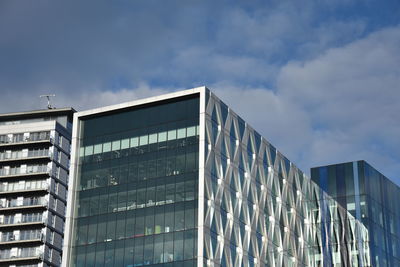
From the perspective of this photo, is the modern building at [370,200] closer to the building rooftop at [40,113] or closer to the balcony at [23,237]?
the balcony at [23,237]

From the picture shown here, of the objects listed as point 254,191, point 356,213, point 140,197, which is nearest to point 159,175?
point 140,197

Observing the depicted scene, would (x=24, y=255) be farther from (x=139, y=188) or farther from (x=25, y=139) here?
(x=139, y=188)

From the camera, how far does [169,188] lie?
257 feet

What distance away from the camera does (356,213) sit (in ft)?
357

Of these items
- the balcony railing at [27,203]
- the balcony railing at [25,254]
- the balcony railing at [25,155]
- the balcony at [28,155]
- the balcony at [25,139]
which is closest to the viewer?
the balcony railing at [25,254]

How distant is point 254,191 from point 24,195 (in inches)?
2614

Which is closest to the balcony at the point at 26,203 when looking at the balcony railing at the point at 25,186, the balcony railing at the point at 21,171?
the balcony railing at the point at 25,186

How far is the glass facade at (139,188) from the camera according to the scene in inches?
3007

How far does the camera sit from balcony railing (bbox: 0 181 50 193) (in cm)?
14262

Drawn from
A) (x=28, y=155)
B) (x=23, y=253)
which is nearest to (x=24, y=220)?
(x=23, y=253)

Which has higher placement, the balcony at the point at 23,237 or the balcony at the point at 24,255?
the balcony at the point at 23,237

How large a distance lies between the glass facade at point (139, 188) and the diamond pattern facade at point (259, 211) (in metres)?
1.98

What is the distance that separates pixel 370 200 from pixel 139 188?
42.8 m

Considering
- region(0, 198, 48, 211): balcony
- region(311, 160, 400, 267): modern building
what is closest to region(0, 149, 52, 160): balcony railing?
region(0, 198, 48, 211): balcony
